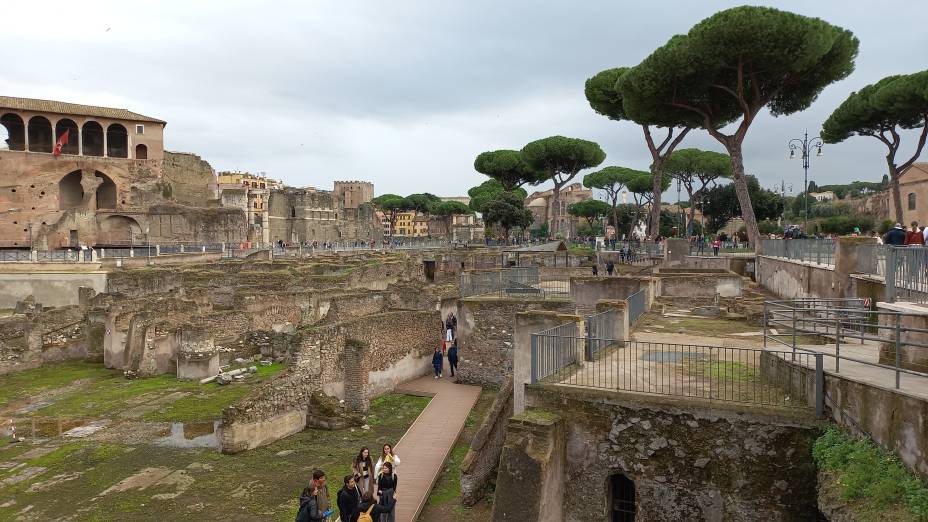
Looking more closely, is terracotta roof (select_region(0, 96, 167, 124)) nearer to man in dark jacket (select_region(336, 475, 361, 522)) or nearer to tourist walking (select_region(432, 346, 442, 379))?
tourist walking (select_region(432, 346, 442, 379))

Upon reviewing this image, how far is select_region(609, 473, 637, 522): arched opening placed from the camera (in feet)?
22.6

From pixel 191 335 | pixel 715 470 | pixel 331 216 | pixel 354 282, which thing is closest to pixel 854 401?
pixel 715 470

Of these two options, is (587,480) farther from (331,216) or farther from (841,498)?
(331,216)

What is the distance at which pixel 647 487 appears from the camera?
6.62 metres

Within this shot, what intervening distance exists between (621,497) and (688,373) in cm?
191

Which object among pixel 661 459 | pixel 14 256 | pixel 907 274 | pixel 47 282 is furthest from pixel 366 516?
pixel 14 256

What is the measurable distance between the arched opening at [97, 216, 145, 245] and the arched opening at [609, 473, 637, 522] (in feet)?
169

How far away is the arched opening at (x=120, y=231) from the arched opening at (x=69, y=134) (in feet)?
30.1

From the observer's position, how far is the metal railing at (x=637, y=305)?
11.7m

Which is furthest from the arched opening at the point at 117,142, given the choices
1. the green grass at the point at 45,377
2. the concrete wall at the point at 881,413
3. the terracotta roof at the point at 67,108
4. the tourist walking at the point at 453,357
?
the concrete wall at the point at 881,413

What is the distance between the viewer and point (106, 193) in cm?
5334

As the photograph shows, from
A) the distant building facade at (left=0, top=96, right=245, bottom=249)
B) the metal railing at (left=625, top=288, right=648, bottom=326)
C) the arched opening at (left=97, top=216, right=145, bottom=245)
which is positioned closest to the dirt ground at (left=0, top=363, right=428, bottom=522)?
the metal railing at (left=625, top=288, right=648, bottom=326)

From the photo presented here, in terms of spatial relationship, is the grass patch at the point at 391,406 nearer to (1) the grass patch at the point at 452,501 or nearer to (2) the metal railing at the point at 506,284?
(1) the grass patch at the point at 452,501

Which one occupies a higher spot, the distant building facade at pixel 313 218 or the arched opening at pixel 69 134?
the arched opening at pixel 69 134
